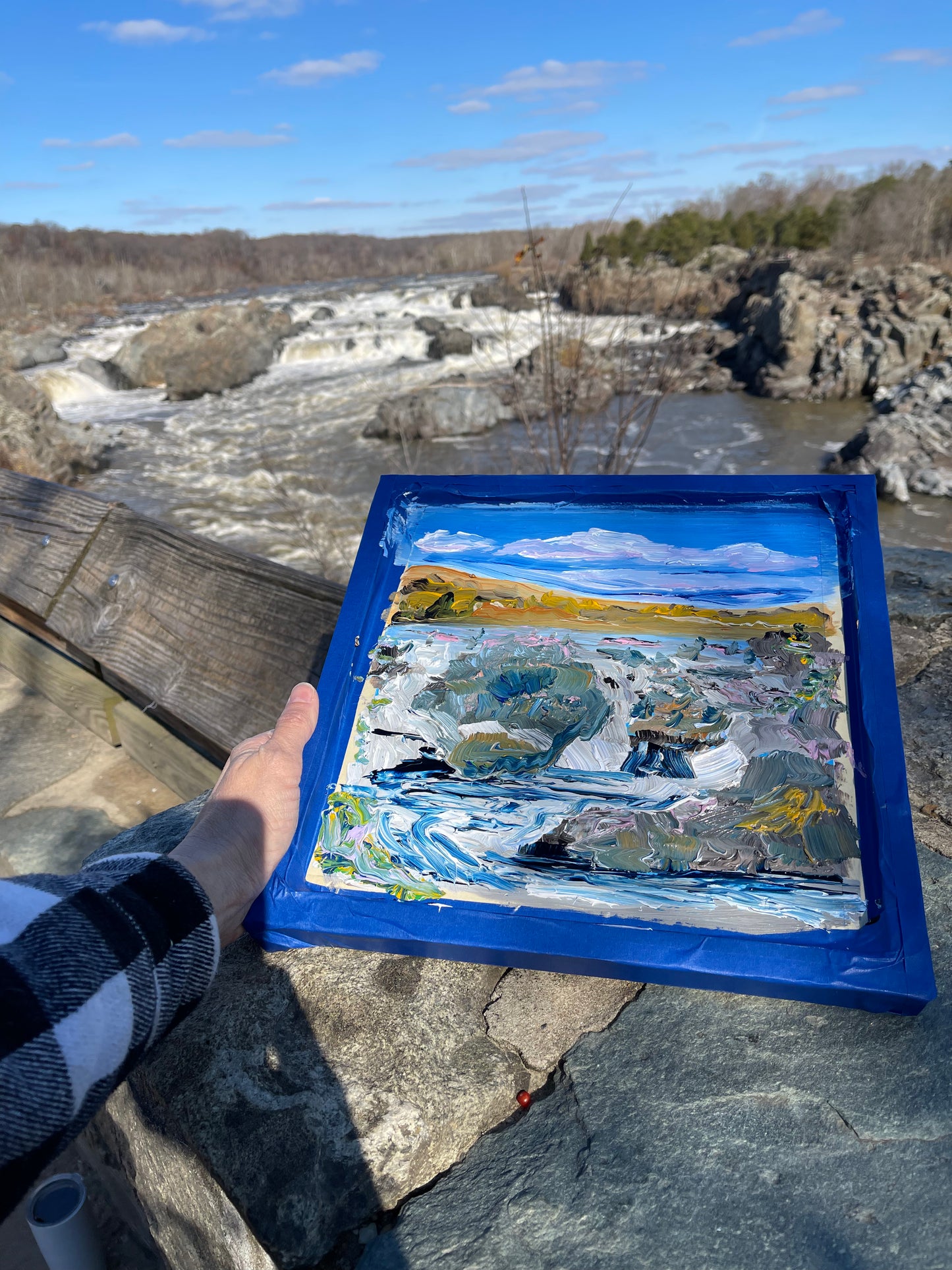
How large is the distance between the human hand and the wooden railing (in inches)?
19.2

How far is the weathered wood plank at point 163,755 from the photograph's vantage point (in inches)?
91.8

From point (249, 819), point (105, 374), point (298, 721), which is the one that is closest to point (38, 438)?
point (105, 374)

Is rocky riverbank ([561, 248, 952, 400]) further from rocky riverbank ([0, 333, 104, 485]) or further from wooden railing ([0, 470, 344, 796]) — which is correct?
wooden railing ([0, 470, 344, 796])

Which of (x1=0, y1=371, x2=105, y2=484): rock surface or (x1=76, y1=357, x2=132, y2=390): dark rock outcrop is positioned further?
(x1=76, y1=357, x2=132, y2=390): dark rock outcrop

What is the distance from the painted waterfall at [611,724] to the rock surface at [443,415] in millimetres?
11147

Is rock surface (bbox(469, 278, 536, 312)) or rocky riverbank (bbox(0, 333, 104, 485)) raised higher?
rock surface (bbox(469, 278, 536, 312))

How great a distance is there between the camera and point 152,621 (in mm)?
2172

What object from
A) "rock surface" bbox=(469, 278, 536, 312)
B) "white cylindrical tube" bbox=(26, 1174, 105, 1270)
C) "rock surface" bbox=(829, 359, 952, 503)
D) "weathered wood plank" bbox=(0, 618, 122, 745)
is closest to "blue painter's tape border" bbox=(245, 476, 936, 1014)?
"white cylindrical tube" bbox=(26, 1174, 105, 1270)

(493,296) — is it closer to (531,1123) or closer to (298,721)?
(298,721)

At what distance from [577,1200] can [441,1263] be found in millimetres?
167

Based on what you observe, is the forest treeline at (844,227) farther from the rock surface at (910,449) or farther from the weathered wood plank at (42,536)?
the weathered wood plank at (42,536)

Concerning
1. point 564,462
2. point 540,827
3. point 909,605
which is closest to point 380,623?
point 540,827

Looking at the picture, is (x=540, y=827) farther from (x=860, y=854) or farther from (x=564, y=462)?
(x=564, y=462)

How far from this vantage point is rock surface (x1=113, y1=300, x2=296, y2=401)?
16.5 metres
